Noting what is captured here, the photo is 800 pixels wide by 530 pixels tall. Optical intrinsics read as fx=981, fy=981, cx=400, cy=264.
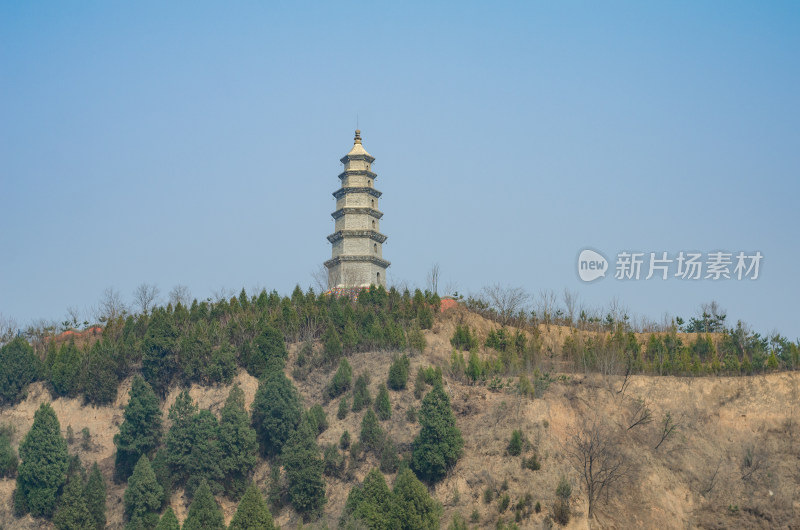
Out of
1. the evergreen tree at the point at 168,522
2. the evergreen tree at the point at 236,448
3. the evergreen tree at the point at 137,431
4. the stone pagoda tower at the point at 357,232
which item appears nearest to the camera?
the evergreen tree at the point at 168,522

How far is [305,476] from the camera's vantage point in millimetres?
36344

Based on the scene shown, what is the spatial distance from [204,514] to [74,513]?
5864 millimetres

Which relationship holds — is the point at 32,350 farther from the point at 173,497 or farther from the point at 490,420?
the point at 490,420

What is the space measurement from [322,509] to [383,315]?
1176cm

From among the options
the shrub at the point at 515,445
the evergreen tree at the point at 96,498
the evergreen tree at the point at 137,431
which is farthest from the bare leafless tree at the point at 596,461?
the evergreen tree at the point at 96,498

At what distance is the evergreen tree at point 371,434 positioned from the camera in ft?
126

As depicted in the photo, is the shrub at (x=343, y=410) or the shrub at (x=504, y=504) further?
the shrub at (x=343, y=410)

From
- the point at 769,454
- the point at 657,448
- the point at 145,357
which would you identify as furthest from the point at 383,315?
the point at 769,454

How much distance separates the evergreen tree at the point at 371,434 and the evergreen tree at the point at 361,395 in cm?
149

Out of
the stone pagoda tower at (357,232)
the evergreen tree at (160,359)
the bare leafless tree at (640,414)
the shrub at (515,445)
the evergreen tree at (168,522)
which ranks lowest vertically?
the evergreen tree at (168,522)

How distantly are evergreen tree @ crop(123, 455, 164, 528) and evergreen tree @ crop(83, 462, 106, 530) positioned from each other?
2.77 feet

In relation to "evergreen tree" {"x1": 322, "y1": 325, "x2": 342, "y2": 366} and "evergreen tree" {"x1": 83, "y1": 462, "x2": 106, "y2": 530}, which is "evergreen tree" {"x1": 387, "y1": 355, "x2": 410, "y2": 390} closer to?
"evergreen tree" {"x1": 322, "y1": 325, "x2": 342, "y2": 366}

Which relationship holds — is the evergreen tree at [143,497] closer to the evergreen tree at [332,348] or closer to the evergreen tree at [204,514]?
the evergreen tree at [204,514]

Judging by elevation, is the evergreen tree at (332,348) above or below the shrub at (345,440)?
above
